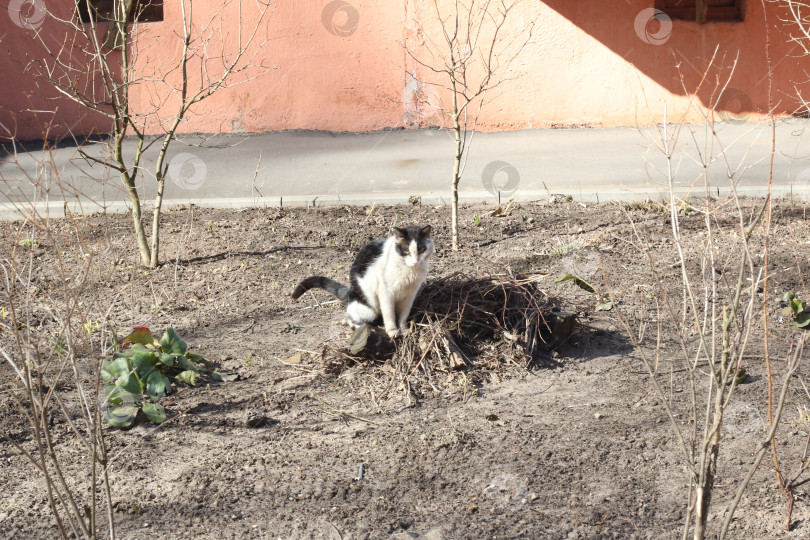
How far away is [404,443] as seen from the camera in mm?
3666

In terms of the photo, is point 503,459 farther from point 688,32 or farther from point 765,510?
point 688,32

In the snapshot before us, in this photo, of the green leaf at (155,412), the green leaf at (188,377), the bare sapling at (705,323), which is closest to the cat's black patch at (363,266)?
the green leaf at (188,377)

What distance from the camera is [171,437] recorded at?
3789mm

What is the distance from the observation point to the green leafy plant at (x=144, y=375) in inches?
152

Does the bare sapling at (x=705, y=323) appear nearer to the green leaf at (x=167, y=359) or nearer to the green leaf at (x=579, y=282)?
the green leaf at (x=579, y=282)

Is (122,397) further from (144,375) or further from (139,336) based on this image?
(139,336)

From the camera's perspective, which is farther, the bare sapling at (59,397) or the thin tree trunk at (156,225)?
the thin tree trunk at (156,225)

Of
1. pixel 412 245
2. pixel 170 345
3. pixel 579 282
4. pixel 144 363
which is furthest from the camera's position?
pixel 579 282

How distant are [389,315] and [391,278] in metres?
0.25

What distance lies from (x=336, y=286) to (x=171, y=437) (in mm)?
1645

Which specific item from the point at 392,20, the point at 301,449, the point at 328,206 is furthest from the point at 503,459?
the point at 392,20

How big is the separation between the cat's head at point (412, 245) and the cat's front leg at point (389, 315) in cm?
29

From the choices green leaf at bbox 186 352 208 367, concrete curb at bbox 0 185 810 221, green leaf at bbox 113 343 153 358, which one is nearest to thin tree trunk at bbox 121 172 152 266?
concrete curb at bbox 0 185 810 221

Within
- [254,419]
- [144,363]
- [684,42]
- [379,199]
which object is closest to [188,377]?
[144,363]
